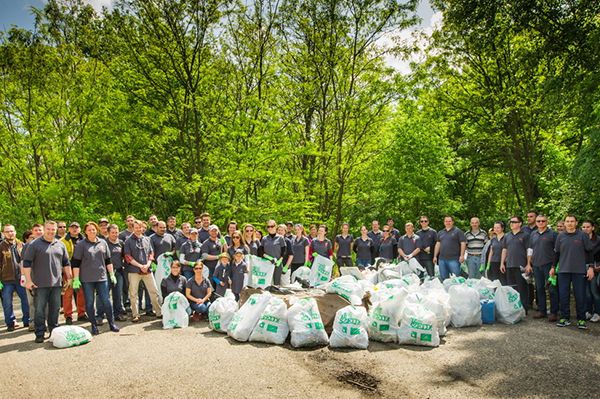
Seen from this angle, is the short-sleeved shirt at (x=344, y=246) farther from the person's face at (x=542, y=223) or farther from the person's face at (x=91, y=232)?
the person's face at (x=91, y=232)

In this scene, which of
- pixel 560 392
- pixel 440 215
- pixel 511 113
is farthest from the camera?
pixel 440 215

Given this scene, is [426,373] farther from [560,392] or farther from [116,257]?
[116,257]

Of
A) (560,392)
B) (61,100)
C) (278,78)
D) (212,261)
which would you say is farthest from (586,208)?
(61,100)

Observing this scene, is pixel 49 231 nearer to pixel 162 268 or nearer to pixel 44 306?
pixel 44 306

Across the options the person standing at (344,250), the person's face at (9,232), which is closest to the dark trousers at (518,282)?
the person standing at (344,250)

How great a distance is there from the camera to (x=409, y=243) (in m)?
10.0

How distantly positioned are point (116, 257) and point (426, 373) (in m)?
5.70

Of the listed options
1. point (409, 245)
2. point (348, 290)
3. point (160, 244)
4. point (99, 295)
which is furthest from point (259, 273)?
point (409, 245)

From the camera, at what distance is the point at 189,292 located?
7871 mm

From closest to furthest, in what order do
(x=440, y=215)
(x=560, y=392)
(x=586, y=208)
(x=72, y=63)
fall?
(x=560, y=392) < (x=586, y=208) < (x=72, y=63) < (x=440, y=215)

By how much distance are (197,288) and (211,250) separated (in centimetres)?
100

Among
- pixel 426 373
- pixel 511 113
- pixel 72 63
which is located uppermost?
pixel 72 63

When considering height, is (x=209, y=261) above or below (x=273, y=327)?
above

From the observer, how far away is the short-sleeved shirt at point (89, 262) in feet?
22.7
